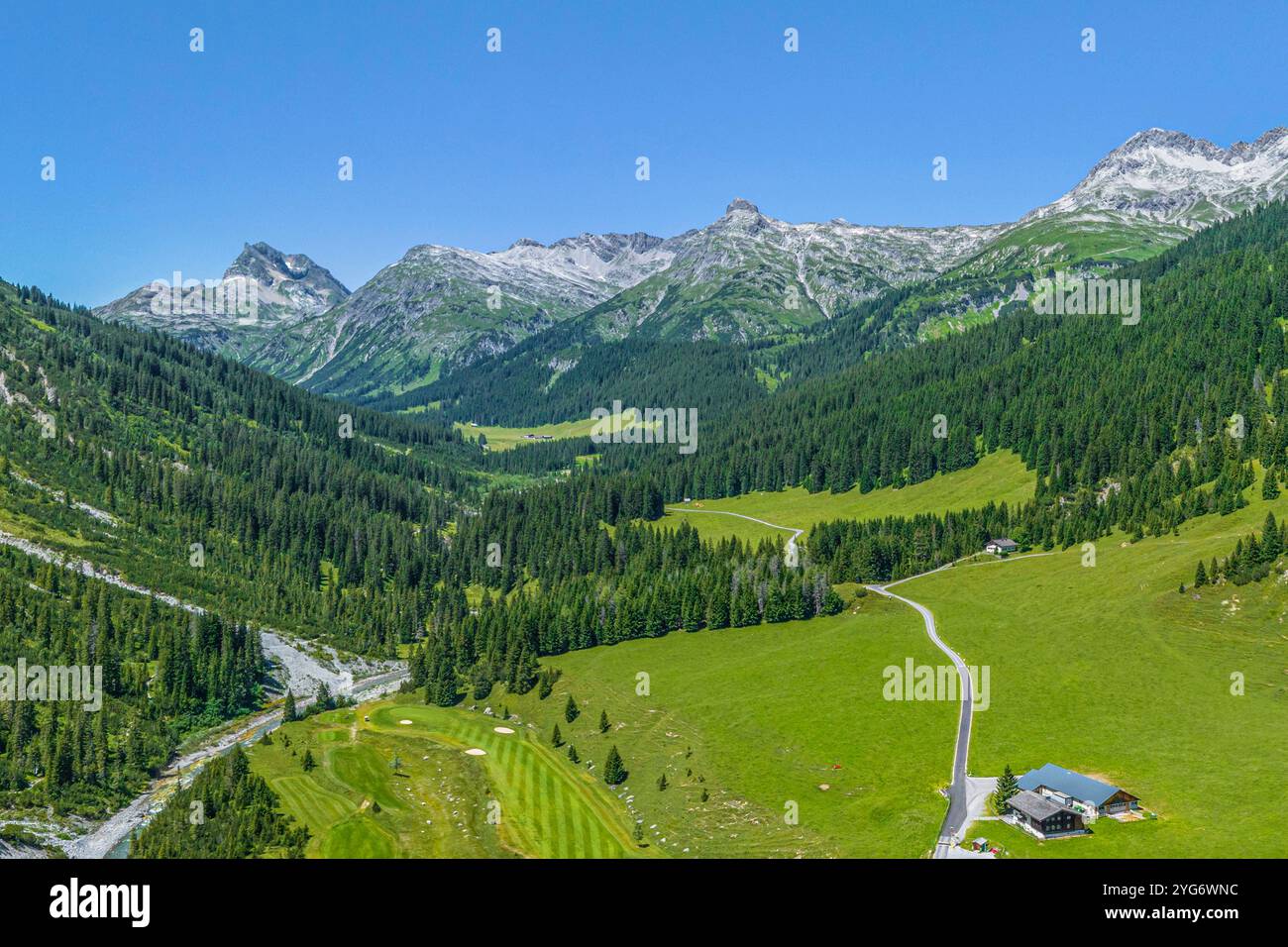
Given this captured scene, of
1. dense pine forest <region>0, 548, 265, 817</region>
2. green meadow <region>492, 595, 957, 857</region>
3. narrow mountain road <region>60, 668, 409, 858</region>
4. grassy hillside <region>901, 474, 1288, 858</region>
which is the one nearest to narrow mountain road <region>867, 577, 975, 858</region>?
green meadow <region>492, 595, 957, 857</region>

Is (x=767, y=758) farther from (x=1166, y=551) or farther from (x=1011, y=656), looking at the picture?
(x=1166, y=551)

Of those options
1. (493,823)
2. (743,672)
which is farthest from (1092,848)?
(743,672)

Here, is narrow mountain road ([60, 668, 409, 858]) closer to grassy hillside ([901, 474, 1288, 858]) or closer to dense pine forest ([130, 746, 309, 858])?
dense pine forest ([130, 746, 309, 858])

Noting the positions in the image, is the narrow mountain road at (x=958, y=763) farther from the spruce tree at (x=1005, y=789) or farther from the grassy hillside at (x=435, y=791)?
the grassy hillside at (x=435, y=791)

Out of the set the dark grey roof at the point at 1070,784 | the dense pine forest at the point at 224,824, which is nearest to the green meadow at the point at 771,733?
the dark grey roof at the point at 1070,784

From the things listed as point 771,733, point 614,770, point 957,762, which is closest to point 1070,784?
point 957,762
